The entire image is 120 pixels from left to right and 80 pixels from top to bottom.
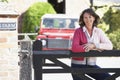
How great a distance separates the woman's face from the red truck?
42.1ft

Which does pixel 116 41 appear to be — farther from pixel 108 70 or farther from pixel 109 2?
pixel 108 70

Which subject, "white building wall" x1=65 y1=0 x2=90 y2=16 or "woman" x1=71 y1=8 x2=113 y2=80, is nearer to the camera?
"woman" x1=71 y1=8 x2=113 y2=80

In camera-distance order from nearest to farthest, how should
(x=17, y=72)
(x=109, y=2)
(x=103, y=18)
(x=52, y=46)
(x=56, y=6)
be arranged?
1. (x=17, y=72)
2. (x=52, y=46)
3. (x=103, y=18)
4. (x=109, y=2)
5. (x=56, y=6)

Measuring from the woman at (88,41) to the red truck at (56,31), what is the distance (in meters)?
12.8

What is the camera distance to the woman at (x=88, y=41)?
21.5 feet

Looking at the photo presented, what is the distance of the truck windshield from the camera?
2116cm

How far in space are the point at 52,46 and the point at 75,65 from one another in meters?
13.5

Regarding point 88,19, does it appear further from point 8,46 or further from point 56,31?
point 56,31

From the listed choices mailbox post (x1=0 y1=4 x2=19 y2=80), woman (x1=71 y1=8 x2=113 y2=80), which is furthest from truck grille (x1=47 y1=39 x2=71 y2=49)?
woman (x1=71 y1=8 x2=113 y2=80)

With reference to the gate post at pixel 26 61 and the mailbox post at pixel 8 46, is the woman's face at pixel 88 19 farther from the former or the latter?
the mailbox post at pixel 8 46

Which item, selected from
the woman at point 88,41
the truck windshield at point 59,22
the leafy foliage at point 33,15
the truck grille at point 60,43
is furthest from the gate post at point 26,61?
the leafy foliage at point 33,15

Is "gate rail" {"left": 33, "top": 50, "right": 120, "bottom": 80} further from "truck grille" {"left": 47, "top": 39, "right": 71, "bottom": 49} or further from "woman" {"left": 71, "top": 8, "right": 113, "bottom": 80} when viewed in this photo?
"truck grille" {"left": 47, "top": 39, "right": 71, "bottom": 49}

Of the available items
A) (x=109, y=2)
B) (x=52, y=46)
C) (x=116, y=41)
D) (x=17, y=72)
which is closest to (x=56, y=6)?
(x=109, y=2)

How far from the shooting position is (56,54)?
6.49 m
